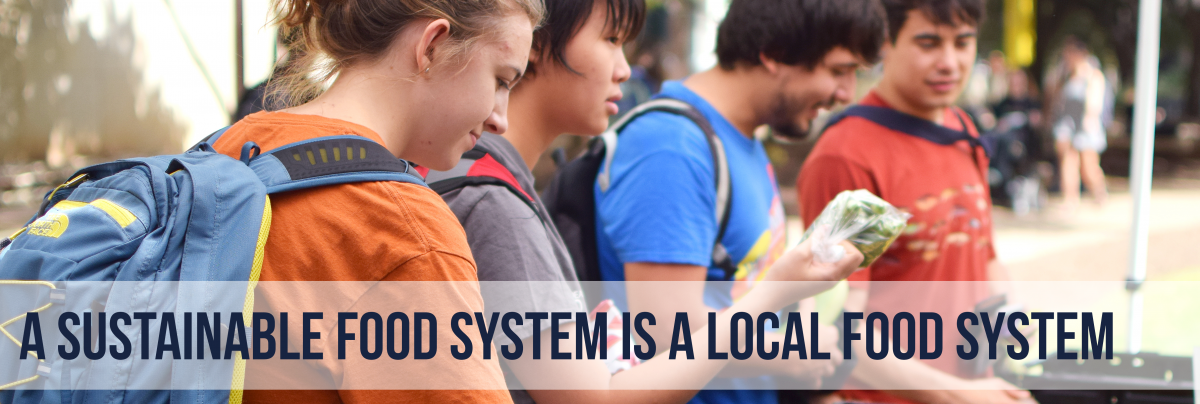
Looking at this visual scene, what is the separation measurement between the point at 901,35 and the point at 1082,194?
455 inches

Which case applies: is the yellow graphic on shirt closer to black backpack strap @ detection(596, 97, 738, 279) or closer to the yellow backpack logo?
black backpack strap @ detection(596, 97, 738, 279)

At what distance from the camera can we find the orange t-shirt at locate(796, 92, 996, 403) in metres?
2.20

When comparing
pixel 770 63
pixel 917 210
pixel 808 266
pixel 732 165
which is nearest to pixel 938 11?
pixel 917 210

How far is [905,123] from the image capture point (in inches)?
93.7

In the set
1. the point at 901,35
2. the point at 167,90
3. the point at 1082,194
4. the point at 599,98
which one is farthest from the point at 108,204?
the point at 1082,194

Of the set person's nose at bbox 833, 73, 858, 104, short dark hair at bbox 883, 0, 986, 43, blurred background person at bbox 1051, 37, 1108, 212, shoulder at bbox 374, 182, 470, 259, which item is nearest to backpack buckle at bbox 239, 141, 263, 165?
shoulder at bbox 374, 182, 470, 259

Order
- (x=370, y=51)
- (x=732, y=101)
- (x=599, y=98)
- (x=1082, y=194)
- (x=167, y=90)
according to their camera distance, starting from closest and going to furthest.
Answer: (x=370, y=51)
(x=599, y=98)
(x=732, y=101)
(x=167, y=90)
(x=1082, y=194)

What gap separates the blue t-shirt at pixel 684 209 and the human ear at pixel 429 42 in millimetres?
697

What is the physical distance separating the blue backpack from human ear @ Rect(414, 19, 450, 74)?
202mm

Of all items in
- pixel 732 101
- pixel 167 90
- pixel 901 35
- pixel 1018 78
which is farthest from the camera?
pixel 1018 78

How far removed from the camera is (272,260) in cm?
88

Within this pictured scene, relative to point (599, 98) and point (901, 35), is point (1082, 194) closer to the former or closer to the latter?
point (901, 35)

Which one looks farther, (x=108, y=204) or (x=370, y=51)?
(x=370, y=51)

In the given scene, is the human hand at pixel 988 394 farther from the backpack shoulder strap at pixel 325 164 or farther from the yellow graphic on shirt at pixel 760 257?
the backpack shoulder strap at pixel 325 164
